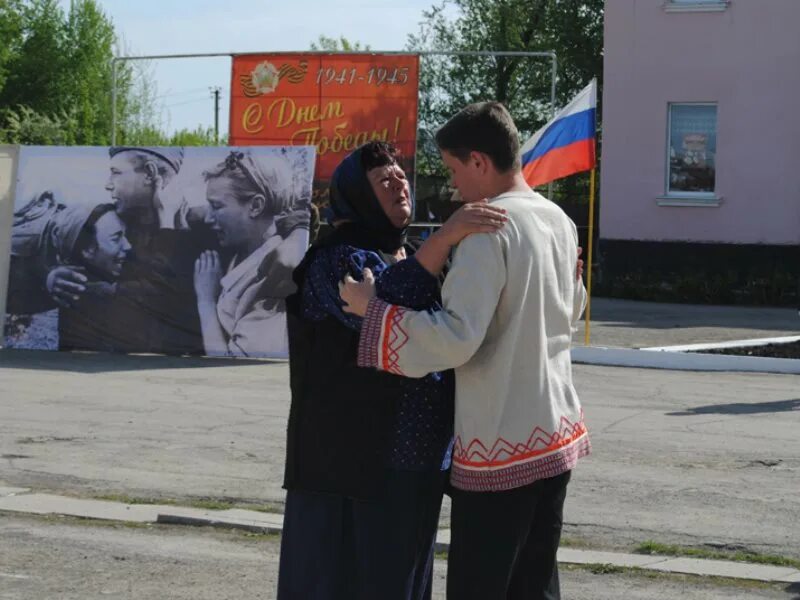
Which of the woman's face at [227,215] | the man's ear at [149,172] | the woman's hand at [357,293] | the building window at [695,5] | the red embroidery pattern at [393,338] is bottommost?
the red embroidery pattern at [393,338]

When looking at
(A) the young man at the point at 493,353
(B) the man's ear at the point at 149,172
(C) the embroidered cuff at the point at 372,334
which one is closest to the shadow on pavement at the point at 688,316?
(B) the man's ear at the point at 149,172

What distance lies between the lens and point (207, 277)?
15492 millimetres

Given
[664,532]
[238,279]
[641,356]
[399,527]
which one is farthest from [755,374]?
[399,527]

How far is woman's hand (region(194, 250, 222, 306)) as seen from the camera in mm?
15445

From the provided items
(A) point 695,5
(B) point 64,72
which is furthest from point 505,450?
(B) point 64,72

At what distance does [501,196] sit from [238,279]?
11.6 meters

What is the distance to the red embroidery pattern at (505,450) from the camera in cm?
→ 387

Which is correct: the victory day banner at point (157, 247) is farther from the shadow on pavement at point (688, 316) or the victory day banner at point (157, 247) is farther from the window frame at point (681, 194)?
the window frame at point (681, 194)

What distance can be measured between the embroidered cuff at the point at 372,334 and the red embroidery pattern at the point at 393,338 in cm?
2

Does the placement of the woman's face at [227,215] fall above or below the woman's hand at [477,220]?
above

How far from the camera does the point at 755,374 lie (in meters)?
15.2

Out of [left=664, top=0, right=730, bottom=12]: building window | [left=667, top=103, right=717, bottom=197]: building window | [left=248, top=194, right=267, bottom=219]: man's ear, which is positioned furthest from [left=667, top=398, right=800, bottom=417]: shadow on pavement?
[left=664, top=0, right=730, bottom=12]: building window

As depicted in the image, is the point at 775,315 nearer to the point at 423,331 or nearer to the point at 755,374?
the point at 755,374

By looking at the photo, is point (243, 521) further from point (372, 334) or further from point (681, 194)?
point (681, 194)
